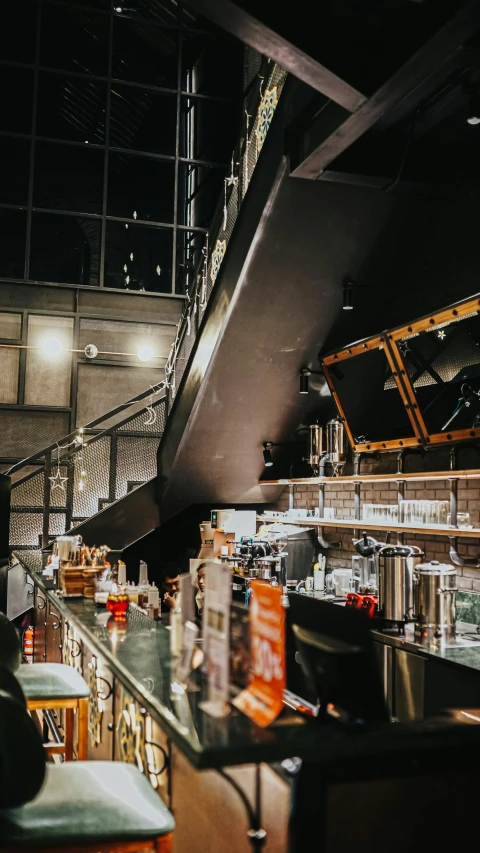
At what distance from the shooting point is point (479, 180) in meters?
4.52

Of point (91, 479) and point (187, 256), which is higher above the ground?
point (187, 256)

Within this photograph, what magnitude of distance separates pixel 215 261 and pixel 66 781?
184 inches

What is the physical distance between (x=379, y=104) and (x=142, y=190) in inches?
317

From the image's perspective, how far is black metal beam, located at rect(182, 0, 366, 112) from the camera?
304 centimetres

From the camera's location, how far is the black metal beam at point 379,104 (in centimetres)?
302

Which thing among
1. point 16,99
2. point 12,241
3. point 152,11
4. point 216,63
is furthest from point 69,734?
point 152,11

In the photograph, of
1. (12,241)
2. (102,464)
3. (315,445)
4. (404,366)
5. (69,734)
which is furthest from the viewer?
(12,241)

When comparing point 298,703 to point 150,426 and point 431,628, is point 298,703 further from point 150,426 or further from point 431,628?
point 150,426

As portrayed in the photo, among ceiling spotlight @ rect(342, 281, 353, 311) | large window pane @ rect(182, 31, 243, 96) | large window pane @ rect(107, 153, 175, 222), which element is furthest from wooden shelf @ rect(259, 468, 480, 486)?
large window pane @ rect(182, 31, 243, 96)

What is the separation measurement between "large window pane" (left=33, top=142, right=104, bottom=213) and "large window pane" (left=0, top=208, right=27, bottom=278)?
0.49 meters

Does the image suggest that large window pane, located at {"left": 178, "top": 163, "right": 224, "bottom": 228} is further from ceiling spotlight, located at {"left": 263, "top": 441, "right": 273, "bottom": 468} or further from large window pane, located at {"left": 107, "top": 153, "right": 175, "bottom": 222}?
ceiling spotlight, located at {"left": 263, "top": 441, "right": 273, "bottom": 468}

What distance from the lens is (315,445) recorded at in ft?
19.6

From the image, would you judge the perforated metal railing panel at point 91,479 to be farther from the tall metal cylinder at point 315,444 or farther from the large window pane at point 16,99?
the large window pane at point 16,99

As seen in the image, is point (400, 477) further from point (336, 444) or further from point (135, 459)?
point (135, 459)
